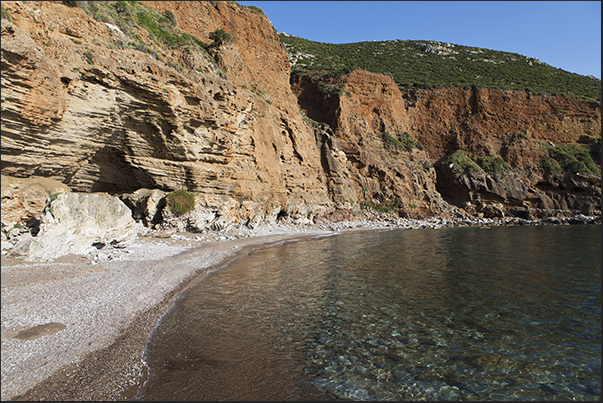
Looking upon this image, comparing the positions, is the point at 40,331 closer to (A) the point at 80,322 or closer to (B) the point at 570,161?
(A) the point at 80,322

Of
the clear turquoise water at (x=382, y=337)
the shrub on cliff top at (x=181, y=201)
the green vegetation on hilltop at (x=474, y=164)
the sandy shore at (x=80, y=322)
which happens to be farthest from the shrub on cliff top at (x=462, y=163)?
the sandy shore at (x=80, y=322)

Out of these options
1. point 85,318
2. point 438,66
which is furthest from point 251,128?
point 438,66

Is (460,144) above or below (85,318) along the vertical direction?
above

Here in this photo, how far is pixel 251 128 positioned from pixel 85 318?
72.8ft

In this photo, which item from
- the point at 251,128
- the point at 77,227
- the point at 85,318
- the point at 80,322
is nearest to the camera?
the point at 80,322

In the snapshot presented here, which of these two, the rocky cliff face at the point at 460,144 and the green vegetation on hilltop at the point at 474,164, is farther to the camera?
the green vegetation on hilltop at the point at 474,164

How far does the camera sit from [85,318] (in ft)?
21.4

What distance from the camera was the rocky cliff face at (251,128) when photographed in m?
13.6

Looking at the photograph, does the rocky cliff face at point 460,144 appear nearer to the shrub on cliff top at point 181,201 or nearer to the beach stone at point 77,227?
the shrub on cliff top at point 181,201

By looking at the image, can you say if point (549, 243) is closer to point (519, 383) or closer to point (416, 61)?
point (519, 383)

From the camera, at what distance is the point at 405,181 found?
42844 millimetres

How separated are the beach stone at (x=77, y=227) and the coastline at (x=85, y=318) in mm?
585

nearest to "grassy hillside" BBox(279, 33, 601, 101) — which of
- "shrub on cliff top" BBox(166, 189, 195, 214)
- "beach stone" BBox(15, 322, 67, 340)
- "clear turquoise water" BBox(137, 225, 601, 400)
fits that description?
"shrub on cliff top" BBox(166, 189, 195, 214)

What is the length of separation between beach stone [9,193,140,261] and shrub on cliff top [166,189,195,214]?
572 cm
